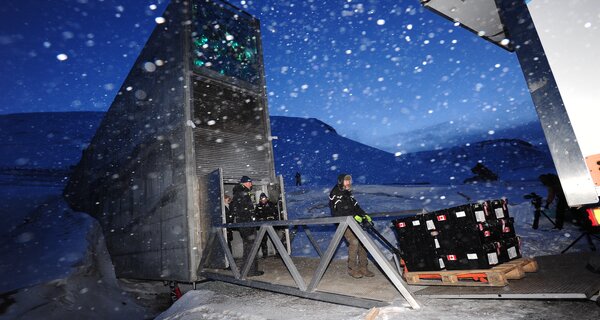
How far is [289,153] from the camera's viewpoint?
3408 inches

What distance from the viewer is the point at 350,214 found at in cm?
539

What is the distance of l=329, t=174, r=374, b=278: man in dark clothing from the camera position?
5.33 m

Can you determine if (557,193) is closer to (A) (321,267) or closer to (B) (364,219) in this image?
(B) (364,219)

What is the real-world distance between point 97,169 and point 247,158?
9.61 m

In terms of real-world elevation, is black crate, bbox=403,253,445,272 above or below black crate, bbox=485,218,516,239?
below

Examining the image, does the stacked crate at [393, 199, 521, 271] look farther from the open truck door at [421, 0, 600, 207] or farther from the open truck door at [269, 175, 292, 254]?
the open truck door at [269, 175, 292, 254]

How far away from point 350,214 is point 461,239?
1.87 meters

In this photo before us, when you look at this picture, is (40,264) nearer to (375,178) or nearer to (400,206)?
(400,206)

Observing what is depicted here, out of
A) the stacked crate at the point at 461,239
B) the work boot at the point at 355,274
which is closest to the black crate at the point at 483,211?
the stacked crate at the point at 461,239

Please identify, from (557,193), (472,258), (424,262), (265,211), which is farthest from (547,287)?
(557,193)

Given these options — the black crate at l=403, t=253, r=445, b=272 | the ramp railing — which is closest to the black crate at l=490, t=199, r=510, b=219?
the black crate at l=403, t=253, r=445, b=272

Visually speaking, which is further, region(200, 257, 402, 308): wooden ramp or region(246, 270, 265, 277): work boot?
region(246, 270, 265, 277): work boot

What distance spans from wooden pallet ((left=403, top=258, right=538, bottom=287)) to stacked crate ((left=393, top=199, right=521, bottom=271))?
8 cm

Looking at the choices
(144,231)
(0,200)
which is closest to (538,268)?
(144,231)
